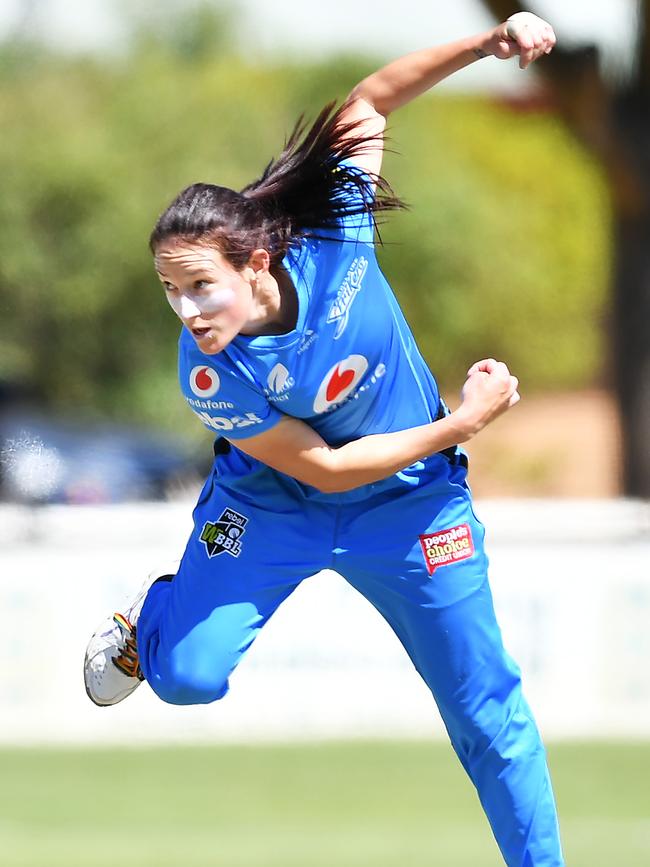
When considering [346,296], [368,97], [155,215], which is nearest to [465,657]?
[346,296]

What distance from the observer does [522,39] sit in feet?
12.6

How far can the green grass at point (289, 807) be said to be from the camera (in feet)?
18.1

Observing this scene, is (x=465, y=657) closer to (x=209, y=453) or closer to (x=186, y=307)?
(x=186, y=307)

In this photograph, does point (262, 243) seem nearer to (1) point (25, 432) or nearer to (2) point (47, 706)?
(2) point (47, 706)

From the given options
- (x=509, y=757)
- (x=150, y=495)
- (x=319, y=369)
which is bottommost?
(x=150, y=495)

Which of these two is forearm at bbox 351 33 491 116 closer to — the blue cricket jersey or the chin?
the blue cricket jersey

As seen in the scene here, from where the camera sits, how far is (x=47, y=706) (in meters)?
7.59

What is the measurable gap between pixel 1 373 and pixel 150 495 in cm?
478

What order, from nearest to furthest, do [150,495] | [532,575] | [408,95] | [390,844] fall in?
[408,95], [390,844], [532,575], [150,495]

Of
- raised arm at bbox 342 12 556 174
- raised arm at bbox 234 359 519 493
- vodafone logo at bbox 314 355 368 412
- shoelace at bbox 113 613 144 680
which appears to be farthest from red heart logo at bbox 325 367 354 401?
shoelace at bbox 113 613 144 680

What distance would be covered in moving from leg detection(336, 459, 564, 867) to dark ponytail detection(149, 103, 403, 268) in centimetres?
74

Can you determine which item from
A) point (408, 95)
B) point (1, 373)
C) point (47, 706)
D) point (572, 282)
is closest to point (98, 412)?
point (1, 373)

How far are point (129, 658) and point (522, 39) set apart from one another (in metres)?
1.90

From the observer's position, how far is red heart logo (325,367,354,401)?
3.71 metres
